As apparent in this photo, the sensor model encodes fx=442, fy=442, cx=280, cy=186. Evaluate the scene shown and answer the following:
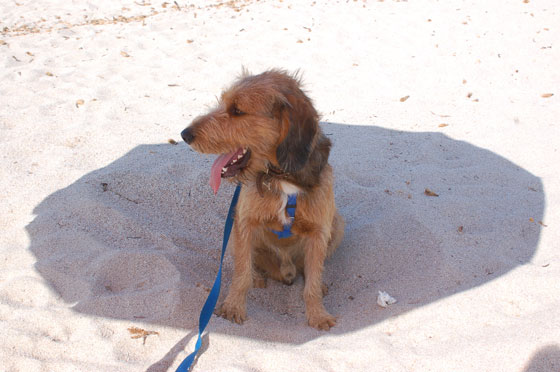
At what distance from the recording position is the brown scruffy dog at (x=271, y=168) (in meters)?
2.79

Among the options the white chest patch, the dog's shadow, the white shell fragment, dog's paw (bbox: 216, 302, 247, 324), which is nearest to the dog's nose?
the white chest patch

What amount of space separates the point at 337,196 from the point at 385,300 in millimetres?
1626

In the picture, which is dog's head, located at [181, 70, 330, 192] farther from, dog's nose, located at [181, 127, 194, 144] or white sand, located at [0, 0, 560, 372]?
white sand, located at [0, 0, 560, 372]

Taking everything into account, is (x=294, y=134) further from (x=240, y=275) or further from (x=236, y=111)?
(x=240, y=275)

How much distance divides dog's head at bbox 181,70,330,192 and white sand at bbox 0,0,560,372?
106 cm

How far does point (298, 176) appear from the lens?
296 centimetres

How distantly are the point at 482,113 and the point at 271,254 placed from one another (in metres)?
4.21

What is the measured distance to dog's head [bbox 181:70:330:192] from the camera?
276cm

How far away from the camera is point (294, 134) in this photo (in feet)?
9.00

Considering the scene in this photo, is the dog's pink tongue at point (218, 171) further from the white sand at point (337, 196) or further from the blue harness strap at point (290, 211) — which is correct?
the white sand at point (337, 196)

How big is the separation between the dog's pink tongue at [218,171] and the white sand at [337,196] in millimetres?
871

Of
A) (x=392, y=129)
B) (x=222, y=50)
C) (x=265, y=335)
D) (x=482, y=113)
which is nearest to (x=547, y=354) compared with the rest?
(x=265, y=335)

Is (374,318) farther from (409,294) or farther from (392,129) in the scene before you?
(392,129)

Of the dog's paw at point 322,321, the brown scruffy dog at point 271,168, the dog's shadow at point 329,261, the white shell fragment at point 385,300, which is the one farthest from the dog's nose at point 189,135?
the white shell fragment at point 385,300
